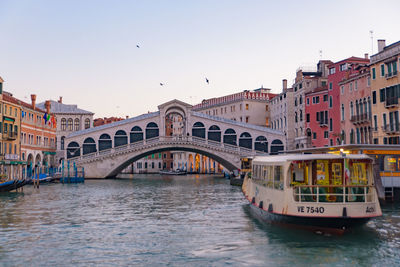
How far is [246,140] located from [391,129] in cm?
2383

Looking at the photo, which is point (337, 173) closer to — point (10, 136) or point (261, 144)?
point (10, 136)

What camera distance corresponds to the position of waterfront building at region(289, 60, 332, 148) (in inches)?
1921

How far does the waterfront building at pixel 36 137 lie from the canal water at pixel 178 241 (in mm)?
26660

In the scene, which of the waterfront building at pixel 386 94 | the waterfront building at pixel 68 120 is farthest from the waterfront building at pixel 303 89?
the waterfront building at pixel 68 120

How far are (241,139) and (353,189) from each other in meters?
40.6

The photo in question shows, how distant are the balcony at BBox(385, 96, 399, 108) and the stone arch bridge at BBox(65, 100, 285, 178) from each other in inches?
789

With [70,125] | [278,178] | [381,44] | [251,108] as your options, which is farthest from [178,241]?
[251,108]

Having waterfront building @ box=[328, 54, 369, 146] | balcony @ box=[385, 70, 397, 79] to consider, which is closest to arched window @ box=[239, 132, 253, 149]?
waterfront building @ box=[328, 54, 369, 146]

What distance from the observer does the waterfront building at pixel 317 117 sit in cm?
4466

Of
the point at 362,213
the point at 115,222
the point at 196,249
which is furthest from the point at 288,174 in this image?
the point at 115,222

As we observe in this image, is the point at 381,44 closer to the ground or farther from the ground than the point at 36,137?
farther from the ground

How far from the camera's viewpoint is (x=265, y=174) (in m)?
15.9

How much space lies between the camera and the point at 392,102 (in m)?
30.2

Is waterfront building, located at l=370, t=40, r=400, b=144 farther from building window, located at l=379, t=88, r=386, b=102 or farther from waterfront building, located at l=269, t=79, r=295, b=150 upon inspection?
waterfront building, located at l=269, t=79, r=295, b=150
